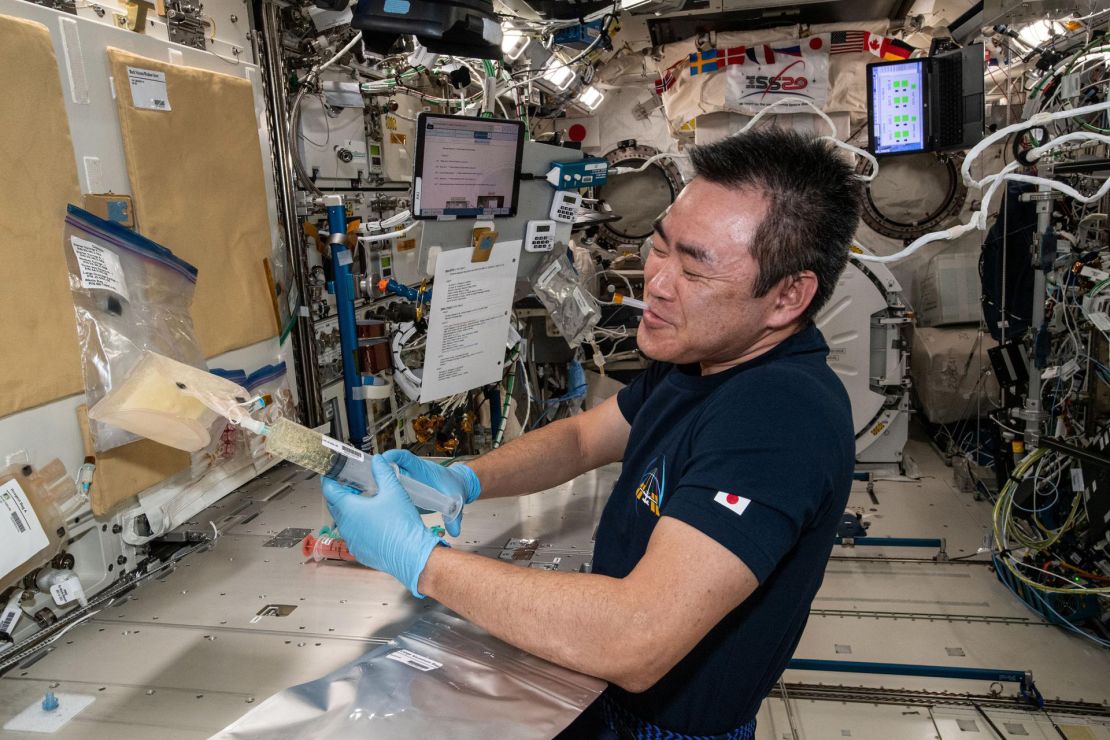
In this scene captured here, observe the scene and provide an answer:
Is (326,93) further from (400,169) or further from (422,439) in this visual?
(422,439)

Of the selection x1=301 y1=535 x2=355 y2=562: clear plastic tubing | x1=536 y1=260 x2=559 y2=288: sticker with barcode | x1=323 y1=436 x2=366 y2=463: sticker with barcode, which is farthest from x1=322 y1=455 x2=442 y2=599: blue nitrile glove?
x1=536 y1=260 x2=559 y2=288: sticker with barcode

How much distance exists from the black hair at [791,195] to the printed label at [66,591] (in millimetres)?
1661

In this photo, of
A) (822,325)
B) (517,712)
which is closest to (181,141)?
(517,712)

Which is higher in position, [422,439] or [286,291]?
[286,291]

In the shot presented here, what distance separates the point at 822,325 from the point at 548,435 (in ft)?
12.0

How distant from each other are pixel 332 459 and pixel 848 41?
630 cm

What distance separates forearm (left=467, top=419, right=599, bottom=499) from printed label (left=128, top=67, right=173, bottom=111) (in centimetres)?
129

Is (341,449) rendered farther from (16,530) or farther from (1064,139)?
(1064,139)

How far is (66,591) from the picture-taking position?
1.78m

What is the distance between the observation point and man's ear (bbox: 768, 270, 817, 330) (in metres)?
1.49

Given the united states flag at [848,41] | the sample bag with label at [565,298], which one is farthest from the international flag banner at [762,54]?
the sample bag with label at [565,298]

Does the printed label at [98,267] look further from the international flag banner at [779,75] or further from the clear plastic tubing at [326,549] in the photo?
the international flag banner at [779,75]

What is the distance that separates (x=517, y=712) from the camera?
130 cm

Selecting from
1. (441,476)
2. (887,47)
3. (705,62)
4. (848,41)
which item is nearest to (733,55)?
(705,62)
